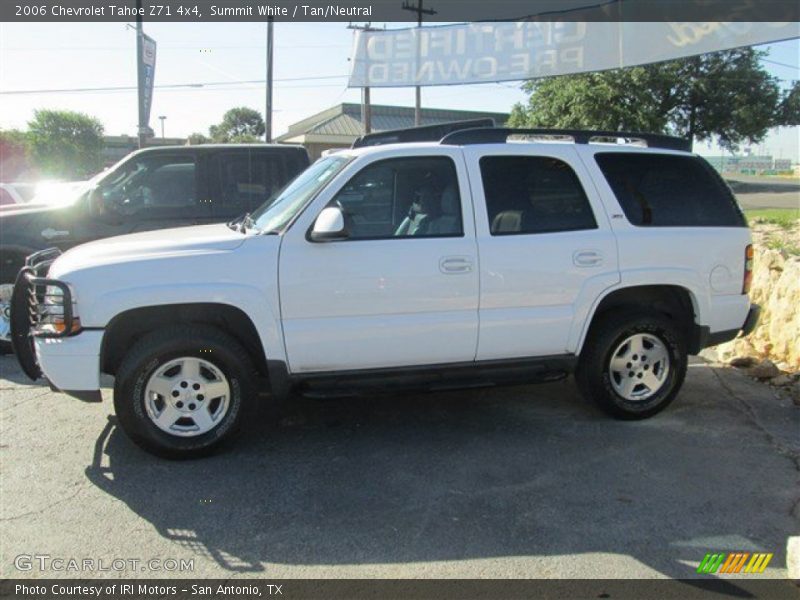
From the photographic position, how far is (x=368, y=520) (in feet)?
11.4

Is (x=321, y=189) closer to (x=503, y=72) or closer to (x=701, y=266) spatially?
(x=701, y=266)

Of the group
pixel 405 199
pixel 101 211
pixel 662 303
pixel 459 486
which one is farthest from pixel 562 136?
pixel 101 211

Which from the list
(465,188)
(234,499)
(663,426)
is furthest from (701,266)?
(234,499)

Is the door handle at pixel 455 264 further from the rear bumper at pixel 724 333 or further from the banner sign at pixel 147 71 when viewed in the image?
the banner sign at pixel 147 71

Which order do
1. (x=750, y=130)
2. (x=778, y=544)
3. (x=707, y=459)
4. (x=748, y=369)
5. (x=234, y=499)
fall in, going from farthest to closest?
(x=750, y=130) < (x=748, y=369) < (x=707, y=459) < (x=234, y=499) < (x=778, y=544)

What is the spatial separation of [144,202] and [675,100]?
35779 mm

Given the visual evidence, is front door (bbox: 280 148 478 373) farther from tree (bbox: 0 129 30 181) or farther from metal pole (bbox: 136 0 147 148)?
tree (bbox: 0 129 30 181)

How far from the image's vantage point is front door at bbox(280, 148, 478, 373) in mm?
4059

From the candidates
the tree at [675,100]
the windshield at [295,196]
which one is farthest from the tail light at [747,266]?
the tree at [675,100]

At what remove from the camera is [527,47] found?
1188 cm

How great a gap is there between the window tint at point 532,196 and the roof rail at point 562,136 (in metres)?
0.19

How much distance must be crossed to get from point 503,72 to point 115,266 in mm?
10066

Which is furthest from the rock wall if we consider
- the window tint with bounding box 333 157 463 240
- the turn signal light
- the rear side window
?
the turn signal light

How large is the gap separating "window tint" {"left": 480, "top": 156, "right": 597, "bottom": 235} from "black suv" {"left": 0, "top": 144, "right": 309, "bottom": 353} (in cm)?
322
